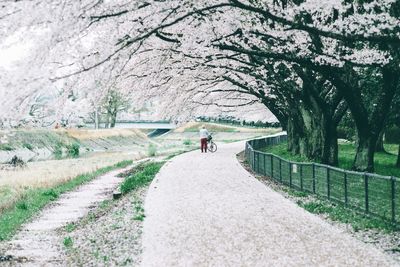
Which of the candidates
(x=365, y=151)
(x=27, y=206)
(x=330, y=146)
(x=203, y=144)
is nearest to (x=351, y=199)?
(x=365, y=151)

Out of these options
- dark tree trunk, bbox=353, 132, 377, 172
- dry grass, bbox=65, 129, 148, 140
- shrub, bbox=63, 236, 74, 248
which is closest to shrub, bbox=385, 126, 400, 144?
dark tree trunk, bbox=353, 132, 377, 172

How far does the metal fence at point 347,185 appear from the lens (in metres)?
12.2

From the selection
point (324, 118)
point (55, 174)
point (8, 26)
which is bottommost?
point (55, 174)

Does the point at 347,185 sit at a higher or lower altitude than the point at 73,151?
higher

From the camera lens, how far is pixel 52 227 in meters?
15.2

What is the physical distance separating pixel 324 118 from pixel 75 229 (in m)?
13.3

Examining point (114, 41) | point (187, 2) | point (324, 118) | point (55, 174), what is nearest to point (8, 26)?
point (114, 41)

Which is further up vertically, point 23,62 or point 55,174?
point 23,62

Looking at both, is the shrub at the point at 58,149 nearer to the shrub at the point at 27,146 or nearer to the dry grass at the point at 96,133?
the shrub at the point at 27,146

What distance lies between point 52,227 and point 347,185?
7559 millimetres

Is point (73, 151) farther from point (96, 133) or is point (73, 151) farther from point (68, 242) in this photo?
point (68, 242)

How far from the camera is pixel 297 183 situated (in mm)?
19094

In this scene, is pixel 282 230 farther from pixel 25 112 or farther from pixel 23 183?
pixel 23 183

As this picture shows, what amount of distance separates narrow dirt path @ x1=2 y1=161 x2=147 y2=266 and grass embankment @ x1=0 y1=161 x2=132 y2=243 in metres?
0.25
